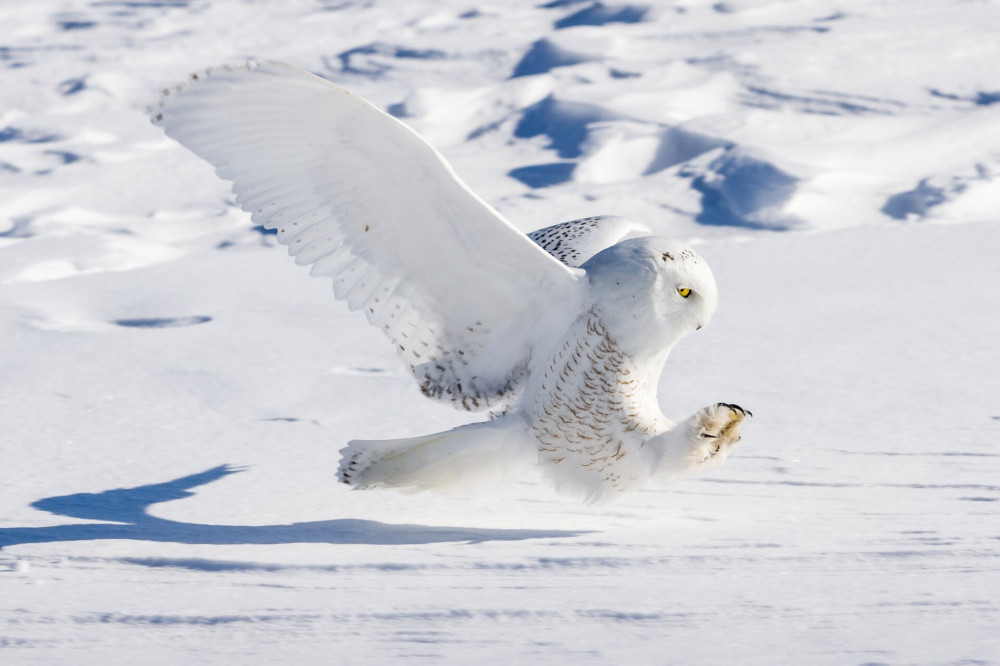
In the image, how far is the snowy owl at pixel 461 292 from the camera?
2156mm

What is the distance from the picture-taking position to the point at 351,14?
9156 mm

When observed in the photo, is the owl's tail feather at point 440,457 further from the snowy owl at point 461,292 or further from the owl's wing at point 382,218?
the owl's wing at point 382,218

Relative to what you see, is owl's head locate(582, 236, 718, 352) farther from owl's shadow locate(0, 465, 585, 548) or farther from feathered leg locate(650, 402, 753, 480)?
owl's shadow locate(0, 465, 585, 548)

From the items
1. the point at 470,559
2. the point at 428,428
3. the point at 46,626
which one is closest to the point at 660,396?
the point at 428,428

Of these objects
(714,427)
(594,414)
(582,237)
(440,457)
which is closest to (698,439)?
(714,427)

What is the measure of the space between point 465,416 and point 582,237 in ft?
2.50

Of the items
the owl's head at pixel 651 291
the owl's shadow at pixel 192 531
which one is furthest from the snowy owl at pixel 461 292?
the owl's shadow at pixel 192 531

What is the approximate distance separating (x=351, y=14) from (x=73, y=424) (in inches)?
266

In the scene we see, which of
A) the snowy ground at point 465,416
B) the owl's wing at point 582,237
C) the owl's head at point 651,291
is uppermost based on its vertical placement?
the owl's head at point 651,291

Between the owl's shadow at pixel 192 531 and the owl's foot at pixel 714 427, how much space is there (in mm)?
293

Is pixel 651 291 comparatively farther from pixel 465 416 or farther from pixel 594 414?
pixel 465 416

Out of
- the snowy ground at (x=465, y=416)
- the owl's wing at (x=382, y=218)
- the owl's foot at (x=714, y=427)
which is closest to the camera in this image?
the snowy ground at (x=465, y=416)

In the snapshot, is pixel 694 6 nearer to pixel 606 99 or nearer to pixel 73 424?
pixel 606 99

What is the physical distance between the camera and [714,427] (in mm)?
2338
